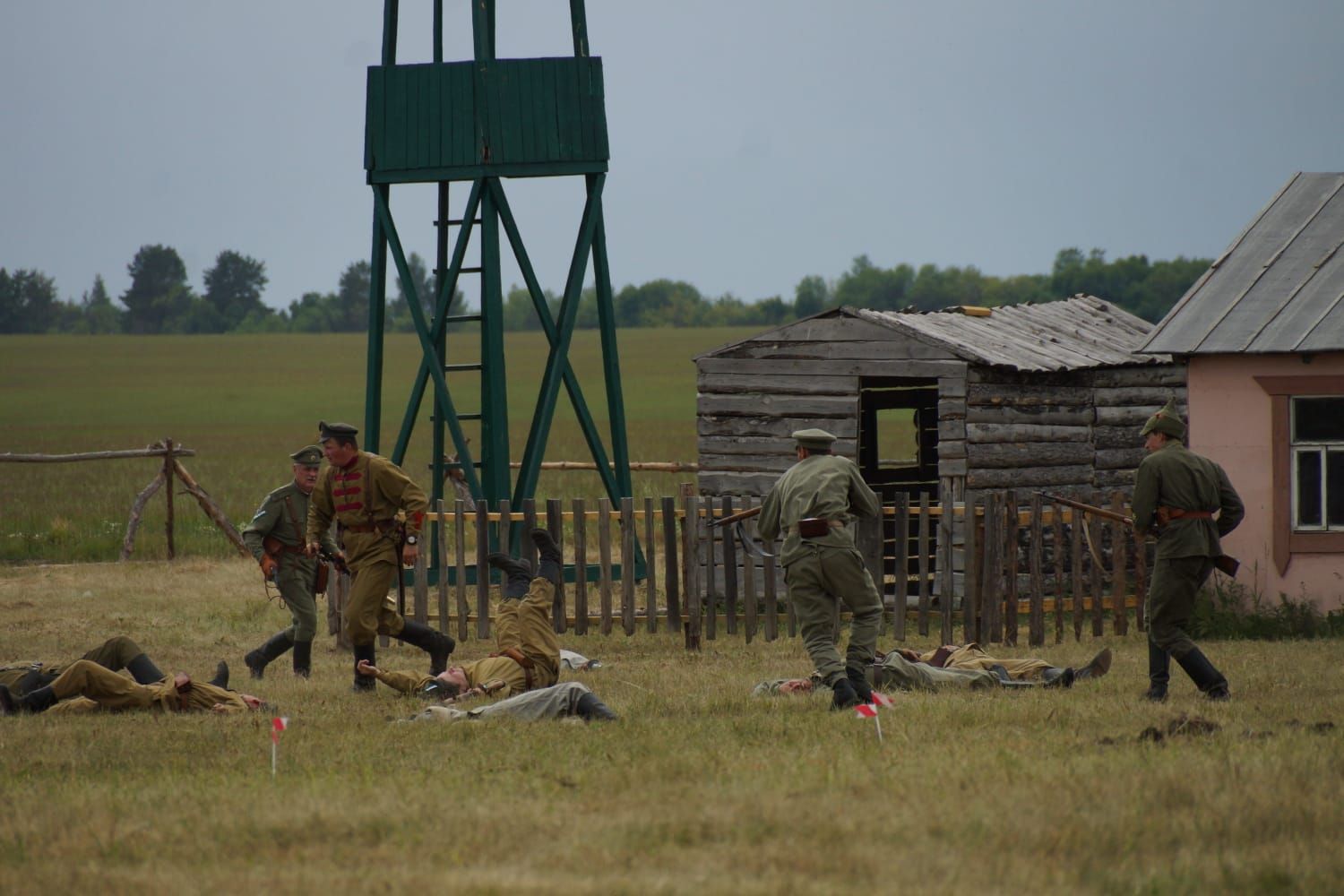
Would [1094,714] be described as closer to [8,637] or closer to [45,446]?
[8,637]

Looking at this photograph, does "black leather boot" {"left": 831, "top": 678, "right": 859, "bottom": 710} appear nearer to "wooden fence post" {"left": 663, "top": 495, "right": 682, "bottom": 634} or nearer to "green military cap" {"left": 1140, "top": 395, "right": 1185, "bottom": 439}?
"green military cap" {"left": 1140, "top": 395, "right": 1185, "bottom": 439}

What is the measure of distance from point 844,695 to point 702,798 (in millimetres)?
2552

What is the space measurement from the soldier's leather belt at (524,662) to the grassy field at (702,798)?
55cm

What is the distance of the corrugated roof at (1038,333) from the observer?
642 inches

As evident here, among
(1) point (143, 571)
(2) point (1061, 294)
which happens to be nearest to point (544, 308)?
(1) point (143, 571)

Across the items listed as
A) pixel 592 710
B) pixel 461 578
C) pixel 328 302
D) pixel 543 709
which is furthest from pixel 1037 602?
pixel 328 302

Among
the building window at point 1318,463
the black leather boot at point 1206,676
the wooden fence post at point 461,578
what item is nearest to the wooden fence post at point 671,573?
the wooden fence post at point 461,578

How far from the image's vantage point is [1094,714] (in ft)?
30.9

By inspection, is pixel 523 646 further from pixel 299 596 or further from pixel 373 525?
pixel 299 596

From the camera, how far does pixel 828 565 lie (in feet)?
32.9

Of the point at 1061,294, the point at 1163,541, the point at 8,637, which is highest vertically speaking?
the point at 1061,294

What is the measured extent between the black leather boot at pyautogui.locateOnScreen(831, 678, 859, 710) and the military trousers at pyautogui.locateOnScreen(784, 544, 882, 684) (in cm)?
16

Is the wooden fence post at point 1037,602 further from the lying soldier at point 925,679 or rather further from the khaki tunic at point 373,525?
the khaki tunic at point 373,525

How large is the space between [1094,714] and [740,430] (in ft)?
26.7
